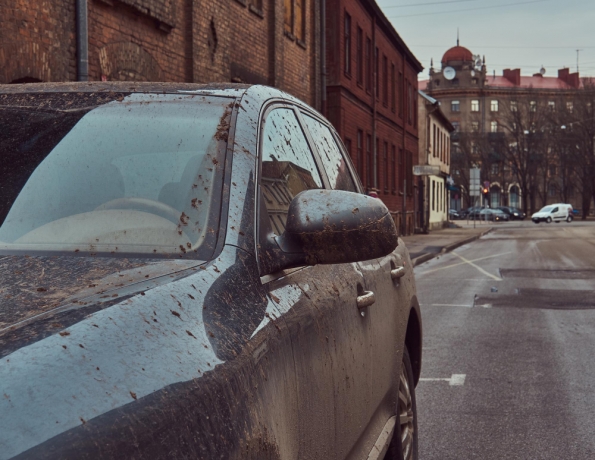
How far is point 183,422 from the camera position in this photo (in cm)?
144

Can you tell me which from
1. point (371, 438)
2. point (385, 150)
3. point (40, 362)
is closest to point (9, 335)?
point (40, 362)

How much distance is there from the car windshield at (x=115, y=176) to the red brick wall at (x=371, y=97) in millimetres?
25010

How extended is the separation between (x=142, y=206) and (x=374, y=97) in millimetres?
31907

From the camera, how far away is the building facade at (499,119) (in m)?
90.4

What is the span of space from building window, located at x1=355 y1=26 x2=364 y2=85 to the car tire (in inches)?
1079

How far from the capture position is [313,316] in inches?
92.0

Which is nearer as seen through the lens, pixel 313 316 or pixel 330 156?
pixel 313 316

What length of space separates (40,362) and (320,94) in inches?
957

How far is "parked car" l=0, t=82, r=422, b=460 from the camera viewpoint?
1376 millimetres

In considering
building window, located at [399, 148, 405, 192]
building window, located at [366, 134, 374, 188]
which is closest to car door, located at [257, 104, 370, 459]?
building window, located at [366, 134, 374, 188]

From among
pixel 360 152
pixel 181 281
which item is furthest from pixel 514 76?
pixel 181 281

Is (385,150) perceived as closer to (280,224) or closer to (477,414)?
(477,414)

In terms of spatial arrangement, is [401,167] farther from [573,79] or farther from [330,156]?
[573,79]

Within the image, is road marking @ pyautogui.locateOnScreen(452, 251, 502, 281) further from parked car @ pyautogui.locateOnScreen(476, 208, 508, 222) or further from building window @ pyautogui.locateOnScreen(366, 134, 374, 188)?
parked car @ pyautogui.locateOnScreen(476, 208, 508, 222)
